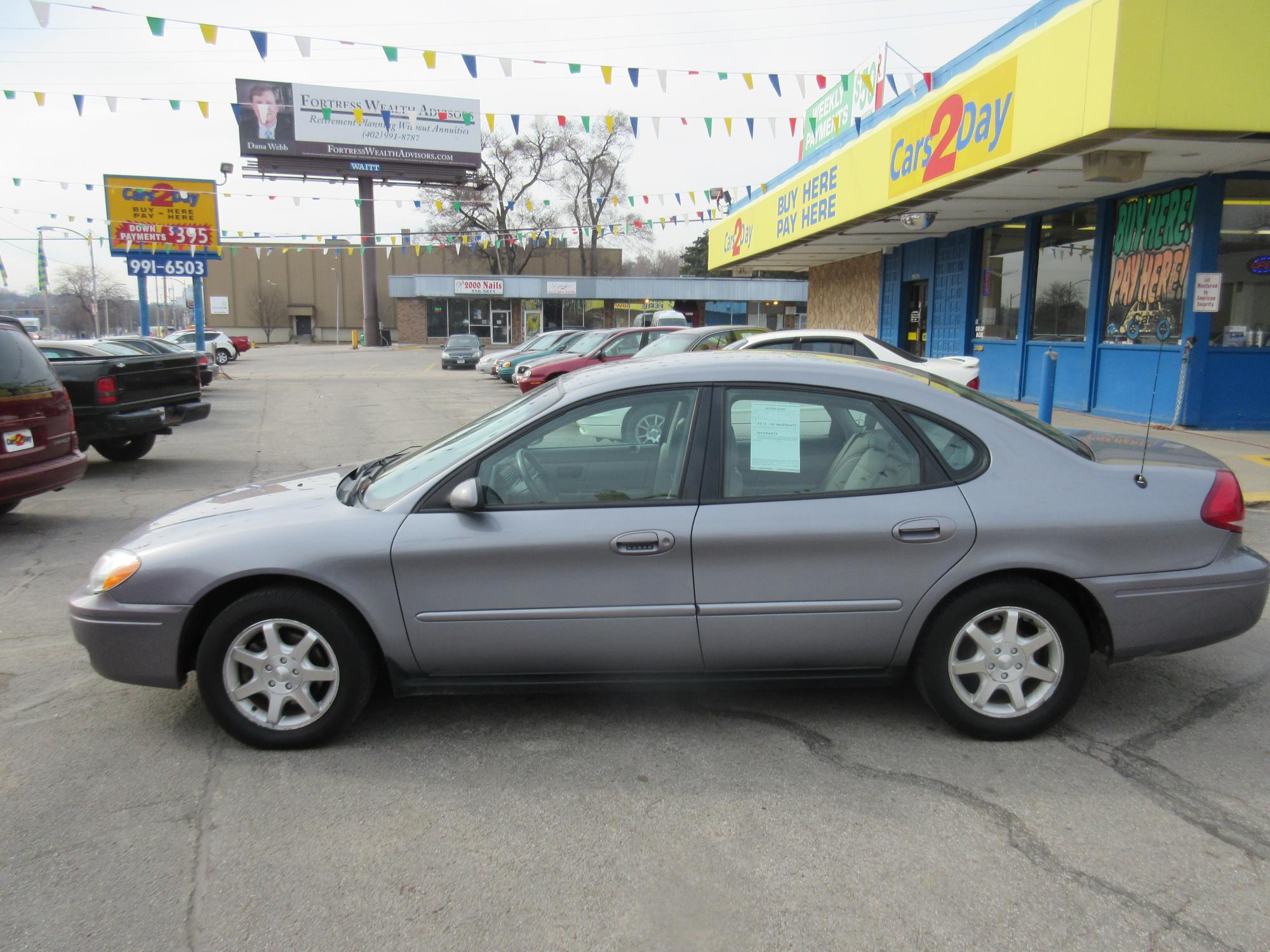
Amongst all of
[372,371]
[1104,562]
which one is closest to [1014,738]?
[1104,562]

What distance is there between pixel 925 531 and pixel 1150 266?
1112 cm

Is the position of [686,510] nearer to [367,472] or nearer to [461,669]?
[461,669]

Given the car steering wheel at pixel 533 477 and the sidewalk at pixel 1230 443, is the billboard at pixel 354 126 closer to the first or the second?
the sidewalk at pixel 1230 443

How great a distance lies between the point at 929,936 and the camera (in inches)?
97.5

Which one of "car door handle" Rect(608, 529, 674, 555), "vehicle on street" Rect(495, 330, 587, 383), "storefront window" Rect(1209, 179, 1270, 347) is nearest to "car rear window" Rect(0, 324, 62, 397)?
"car door handle" Rect(608, 529, 674, 555)

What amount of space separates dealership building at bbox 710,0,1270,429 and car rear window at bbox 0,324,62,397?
313 inches

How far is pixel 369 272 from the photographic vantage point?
200 ft

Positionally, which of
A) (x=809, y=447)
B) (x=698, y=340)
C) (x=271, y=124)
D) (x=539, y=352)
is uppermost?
(x=271, y=124)

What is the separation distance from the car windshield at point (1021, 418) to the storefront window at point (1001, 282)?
1310 cm

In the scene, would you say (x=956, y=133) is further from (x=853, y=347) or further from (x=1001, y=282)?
(x=1001, y=282)

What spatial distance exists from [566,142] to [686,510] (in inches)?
2538

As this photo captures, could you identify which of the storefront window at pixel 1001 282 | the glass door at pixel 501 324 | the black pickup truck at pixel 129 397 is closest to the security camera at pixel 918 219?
the storefront window at pixel 1001 282

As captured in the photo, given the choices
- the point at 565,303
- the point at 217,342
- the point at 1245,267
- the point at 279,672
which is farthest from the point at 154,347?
the point at 565,303

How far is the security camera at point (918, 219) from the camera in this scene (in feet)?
49.8
